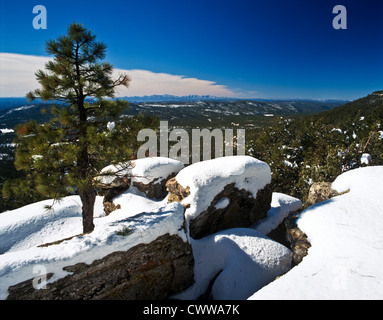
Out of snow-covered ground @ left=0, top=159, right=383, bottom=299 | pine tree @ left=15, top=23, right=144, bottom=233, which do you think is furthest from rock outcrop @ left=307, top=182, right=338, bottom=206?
pine tree @ left=15, top=23, right=144, bottom=233

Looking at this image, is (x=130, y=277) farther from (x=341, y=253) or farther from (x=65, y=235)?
(x=65, y=235)

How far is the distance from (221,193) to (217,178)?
35.1 inches

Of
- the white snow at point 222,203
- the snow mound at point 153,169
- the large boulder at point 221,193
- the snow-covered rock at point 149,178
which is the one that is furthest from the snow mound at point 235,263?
the snow mound at point 153,169

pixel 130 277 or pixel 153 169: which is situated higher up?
pixel 153 169

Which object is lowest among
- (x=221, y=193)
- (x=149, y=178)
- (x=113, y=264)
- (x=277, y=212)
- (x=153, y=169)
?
A: (x=277, y=212)

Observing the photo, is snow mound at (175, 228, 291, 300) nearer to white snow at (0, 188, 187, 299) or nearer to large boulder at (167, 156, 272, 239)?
large boulder at (167, 156, 272, 239)

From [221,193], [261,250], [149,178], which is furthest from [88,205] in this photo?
[261,250]

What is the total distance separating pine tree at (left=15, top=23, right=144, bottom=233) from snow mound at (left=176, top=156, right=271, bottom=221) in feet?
14.1

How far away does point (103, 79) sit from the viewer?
24.0 feet

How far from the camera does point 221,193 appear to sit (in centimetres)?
1069

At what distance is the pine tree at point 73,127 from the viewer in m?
6.04

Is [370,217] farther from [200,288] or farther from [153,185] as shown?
[153,185]
